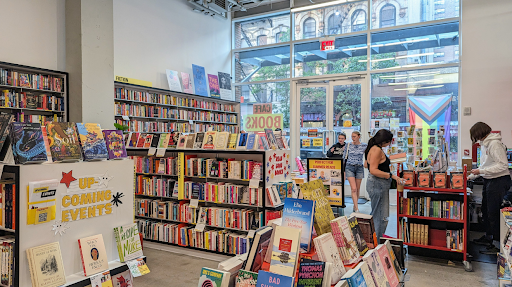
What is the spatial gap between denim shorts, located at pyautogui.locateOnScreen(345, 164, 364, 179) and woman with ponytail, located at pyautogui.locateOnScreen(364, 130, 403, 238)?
2724 millimetres

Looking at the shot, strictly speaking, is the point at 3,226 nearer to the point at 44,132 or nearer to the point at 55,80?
the point at 44,132

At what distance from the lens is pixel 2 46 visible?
5395 mm

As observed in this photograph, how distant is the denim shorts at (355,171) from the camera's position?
271 inches

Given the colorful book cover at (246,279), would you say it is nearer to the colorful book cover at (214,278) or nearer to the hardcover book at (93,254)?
the colorful book cover at (214,278)

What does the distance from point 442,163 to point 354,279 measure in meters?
3.33

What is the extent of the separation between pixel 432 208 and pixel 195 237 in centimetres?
320

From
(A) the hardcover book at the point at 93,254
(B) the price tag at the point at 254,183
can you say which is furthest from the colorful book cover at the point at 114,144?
(B) the price tag at the point at 254,183

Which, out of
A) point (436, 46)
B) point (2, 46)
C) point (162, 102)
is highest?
point (436, 46)

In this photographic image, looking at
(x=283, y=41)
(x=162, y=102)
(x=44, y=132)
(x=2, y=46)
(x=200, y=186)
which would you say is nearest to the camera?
(x=44, y=132)

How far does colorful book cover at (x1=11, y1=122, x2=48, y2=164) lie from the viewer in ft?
6.43

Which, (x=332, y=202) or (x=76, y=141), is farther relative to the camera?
(x=332, y=202)

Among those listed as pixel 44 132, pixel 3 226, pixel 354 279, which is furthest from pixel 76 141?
pixel 354 279

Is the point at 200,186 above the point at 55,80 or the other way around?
the other way around

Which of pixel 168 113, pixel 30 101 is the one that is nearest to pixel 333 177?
pixel 168 113
